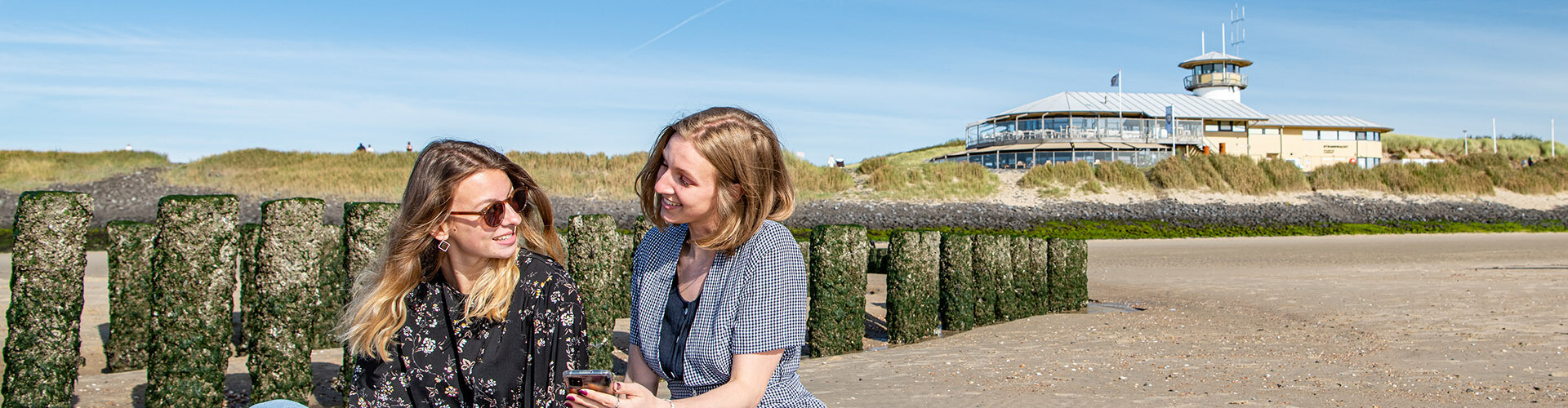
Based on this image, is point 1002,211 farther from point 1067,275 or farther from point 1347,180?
point 1067,275

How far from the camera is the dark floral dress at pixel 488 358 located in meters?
3.08

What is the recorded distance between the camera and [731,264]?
2791 mm

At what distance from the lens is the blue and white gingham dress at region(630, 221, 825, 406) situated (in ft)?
8.90

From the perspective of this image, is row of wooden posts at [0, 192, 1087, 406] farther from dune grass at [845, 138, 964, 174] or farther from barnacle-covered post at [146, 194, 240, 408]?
dune grass at [845, 138, 964, 174]

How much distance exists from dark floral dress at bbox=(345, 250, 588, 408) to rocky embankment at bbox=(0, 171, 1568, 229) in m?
27.4

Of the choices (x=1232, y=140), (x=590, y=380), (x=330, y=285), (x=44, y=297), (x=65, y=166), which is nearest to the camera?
(x=590, y=380)

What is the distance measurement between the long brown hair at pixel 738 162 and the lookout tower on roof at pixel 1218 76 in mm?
69575

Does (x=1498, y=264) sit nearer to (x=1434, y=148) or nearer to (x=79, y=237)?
(x=79, y=237)

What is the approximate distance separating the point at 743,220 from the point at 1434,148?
92.4 metres

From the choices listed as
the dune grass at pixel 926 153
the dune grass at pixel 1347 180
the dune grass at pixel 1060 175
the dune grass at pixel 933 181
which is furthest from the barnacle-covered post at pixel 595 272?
the dune grass at pixel 926 153

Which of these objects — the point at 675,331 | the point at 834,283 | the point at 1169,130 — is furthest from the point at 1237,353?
the point at 1169,130

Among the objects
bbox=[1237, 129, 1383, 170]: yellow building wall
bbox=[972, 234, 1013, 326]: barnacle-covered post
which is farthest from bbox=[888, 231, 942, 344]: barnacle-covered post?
bbox=[1237, 129, 1383, 170]: yellow building wall

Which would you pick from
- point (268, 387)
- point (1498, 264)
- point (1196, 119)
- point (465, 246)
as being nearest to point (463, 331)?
point (465, 246)

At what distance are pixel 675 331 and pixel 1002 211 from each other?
32109mm
